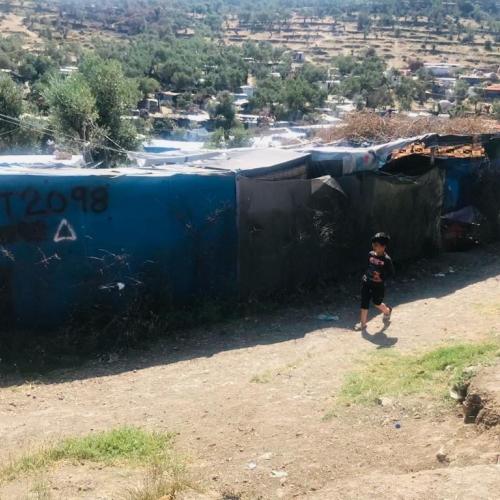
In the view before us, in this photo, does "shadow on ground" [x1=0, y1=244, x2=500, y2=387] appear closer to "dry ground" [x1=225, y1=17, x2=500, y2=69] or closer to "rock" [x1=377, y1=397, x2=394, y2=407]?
"rock" [x1=377, y1=397, x2=394, y2=407]

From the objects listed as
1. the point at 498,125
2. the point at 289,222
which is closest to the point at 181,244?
the point at 289,222

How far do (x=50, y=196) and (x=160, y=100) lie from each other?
49108 millimetres

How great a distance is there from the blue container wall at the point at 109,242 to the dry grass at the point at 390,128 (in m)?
3.93

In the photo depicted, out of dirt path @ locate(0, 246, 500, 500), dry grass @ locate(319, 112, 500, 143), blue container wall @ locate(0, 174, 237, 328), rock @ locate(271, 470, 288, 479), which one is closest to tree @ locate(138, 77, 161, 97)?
dry grass @ locate(319, 112, 500, 143)

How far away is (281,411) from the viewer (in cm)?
447

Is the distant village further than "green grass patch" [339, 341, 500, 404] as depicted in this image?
Yes

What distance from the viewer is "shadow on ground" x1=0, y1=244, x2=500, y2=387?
18.7 feet

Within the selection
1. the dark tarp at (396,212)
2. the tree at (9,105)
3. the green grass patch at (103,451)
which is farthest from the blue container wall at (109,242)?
the tree at (9,105)

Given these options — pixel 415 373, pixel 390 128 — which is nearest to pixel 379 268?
pixel 415 373

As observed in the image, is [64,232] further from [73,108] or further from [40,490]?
[73,108]

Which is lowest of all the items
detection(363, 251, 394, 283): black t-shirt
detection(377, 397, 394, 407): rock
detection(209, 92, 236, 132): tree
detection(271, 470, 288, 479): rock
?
detection(209, 92, 236, 132): tree

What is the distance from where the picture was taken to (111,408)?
15.9 ft

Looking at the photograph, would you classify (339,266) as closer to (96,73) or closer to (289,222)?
(289,222)

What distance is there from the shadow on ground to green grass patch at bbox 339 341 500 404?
616mm
